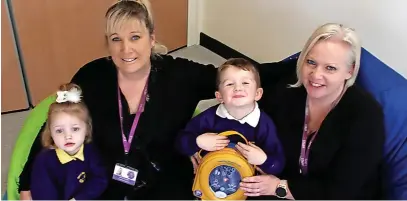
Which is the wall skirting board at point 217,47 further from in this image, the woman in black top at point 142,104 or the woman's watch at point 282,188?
the woman's watch at point 282,188

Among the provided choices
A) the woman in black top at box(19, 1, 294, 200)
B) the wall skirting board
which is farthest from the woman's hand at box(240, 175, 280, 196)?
the wall skirting board

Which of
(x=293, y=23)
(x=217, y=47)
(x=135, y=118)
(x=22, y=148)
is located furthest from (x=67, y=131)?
(x=217, y=47)

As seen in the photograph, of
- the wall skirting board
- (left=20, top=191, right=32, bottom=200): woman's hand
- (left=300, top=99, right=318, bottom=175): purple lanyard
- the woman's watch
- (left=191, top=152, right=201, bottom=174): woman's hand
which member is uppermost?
the wall skirting board

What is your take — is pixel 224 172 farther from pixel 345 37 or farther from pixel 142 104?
pixel 345 37

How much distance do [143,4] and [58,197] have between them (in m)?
0.67

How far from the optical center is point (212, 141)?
69.5 inches

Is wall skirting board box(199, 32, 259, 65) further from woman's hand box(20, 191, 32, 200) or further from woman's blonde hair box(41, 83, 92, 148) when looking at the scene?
woman's hand box(20, 191, 32, 200)

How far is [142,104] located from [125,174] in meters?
0.24

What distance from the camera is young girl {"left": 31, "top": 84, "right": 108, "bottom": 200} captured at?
1726 millimetres

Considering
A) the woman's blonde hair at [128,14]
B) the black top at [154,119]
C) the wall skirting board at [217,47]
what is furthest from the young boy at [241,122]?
the wall skirting board at [217,47]

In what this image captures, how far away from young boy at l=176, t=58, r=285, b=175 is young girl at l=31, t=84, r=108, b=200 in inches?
12.4

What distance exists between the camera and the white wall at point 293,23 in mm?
2328

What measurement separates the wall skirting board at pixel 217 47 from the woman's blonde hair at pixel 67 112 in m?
1.56

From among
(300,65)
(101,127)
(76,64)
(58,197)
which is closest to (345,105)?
(300,65)
